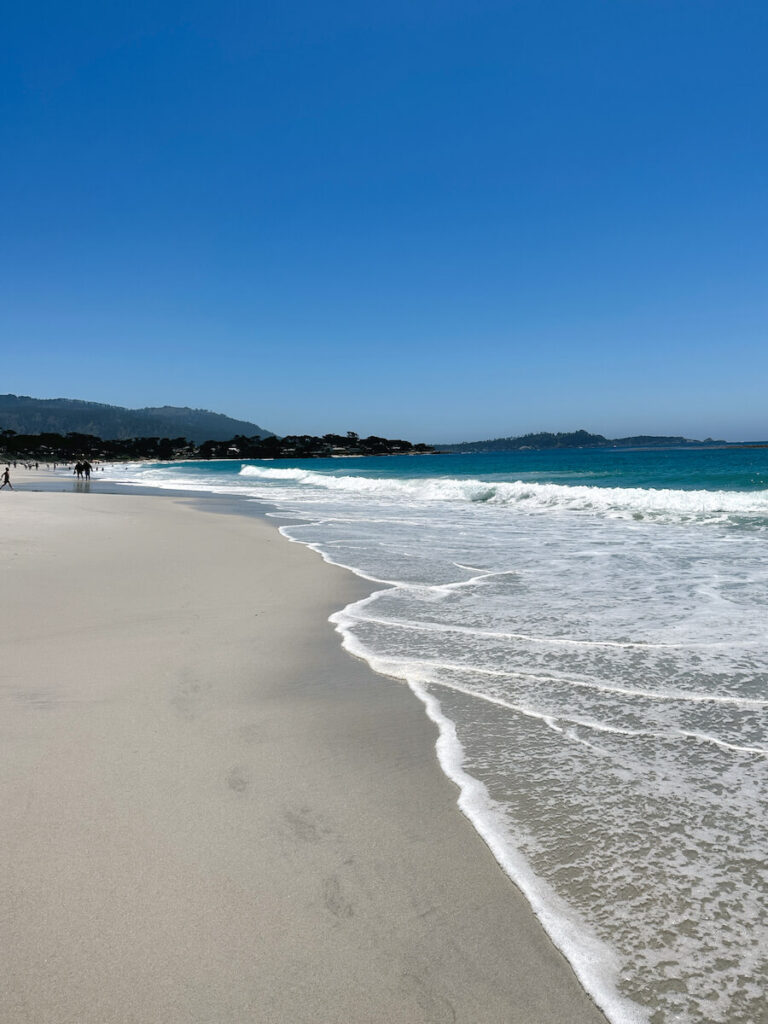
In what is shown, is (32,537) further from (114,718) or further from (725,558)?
(725,558)

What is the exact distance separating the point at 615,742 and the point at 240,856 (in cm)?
210

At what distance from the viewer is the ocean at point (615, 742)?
1.99 meters

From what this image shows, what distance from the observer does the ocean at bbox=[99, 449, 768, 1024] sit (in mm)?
1990

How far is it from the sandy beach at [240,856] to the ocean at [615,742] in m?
0.19

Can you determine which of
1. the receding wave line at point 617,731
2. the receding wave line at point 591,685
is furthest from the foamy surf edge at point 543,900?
the receding wave line at point 591,685

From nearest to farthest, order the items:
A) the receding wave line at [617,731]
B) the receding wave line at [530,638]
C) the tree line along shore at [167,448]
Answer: the receding wave line at [617,731], the receding wave line at [530,638], the tree line along shore at [167,448]

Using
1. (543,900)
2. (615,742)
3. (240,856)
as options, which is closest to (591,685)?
A: (615,742)

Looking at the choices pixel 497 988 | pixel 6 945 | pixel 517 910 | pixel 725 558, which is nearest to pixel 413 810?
pixel 517 910

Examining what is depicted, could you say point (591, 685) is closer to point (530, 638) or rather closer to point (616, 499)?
point (530, 638)

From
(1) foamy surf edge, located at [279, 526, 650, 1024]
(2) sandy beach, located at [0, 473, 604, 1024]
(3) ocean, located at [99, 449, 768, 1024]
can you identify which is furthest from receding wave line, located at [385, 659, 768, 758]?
(2) sandy beach, located at [0, 473, 604, 1024]

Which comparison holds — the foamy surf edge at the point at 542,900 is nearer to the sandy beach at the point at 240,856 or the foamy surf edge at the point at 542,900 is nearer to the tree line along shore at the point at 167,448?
the sandy beach at the point at 240,856

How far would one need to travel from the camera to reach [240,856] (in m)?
2.39

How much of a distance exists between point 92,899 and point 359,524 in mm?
14333

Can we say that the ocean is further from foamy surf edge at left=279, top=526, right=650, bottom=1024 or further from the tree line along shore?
the tree line along shore
